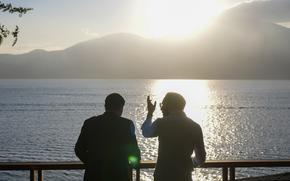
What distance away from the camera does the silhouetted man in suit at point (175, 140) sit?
250 inches

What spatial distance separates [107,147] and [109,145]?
0.04 metres

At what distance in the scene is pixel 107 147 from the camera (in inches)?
246

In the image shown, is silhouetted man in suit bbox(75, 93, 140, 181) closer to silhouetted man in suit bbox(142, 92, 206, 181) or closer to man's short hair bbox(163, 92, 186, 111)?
silhouetted man in suit bbox(142, 92, 206, 181)

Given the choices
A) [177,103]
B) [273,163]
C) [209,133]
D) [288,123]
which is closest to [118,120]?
[177,103]

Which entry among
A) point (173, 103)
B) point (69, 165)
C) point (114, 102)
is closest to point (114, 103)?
point (114, 102)

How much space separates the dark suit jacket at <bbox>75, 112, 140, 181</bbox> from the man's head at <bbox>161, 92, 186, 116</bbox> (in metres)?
0.54

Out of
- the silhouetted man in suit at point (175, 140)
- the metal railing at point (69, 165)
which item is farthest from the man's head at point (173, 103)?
the metal railing at point (69, 165)

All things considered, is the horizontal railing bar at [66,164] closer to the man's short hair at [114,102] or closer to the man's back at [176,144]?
the man's back at [176,144]

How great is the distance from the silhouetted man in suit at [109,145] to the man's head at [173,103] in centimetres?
53

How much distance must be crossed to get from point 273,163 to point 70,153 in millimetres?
47220

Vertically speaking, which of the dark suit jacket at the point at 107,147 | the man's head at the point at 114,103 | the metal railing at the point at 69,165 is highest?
the man's head at the point at 114,103

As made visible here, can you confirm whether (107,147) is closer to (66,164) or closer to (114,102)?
(114,102)

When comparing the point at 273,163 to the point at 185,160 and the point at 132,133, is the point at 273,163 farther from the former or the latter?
the point at 132,133

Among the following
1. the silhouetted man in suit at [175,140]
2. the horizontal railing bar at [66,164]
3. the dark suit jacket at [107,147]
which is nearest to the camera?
the dark suit jacket at [107,147]
